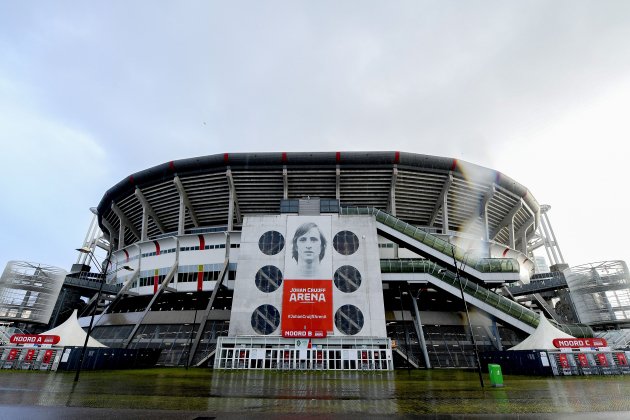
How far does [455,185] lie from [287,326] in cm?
2701

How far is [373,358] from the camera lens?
30.5 m

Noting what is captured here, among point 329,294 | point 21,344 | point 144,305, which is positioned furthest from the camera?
point 144,305

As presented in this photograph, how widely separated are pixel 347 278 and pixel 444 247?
1056 centimetres

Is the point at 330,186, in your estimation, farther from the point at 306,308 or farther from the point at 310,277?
the point at 306,308

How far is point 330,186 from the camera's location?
44.3m

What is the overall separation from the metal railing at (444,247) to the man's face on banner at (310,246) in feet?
14.2

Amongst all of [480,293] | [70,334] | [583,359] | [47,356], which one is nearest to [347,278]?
[480,293]

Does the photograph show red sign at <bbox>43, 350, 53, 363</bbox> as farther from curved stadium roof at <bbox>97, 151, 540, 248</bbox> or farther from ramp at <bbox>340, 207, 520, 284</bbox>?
ramp at <bbox>340, 207, 520, 284</bbox>

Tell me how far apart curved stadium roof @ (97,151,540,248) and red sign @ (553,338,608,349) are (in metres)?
21.2

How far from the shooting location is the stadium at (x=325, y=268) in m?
32.7

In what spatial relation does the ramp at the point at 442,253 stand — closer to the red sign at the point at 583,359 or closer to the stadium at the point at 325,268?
the stadium at the point at 325,268

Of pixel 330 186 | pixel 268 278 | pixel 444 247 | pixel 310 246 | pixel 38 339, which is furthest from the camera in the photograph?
pixel 330 186

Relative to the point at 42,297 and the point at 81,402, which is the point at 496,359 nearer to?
the point at 81,402

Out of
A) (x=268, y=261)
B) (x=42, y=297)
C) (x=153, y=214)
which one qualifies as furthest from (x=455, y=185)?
(x=42, y=297)
